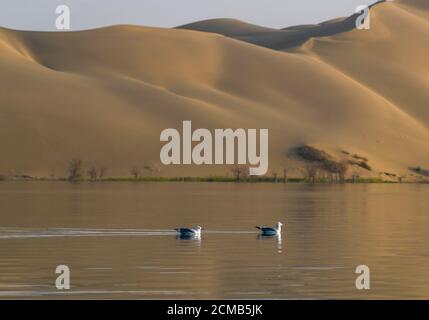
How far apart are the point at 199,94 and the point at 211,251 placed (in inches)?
3969

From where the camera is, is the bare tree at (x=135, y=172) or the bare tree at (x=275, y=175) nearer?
the bare tree at (x=275, y=175)

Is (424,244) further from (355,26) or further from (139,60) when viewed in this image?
(355,26)

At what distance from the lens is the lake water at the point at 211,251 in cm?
2281

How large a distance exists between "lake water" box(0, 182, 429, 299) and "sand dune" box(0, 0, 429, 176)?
214ft

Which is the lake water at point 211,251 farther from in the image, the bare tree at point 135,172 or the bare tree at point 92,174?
the bare tree at point 135,172

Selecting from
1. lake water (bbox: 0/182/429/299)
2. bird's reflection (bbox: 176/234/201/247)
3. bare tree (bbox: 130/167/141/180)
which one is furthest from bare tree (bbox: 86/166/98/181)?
bird's reflection (bbox: 176/234/201/247)

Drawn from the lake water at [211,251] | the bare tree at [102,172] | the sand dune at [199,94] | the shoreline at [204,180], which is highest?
the sand dune at [199,94]

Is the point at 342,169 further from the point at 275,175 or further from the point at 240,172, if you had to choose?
the point at 240,172

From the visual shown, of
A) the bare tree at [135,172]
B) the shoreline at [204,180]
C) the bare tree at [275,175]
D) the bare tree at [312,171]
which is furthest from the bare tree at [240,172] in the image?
the bare tree at [135,172]

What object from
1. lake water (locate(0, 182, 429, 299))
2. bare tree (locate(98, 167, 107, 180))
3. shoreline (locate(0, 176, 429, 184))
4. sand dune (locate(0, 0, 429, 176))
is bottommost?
lake water (locate(0, 182, 429, 299))

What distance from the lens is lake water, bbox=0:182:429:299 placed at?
22.8 m

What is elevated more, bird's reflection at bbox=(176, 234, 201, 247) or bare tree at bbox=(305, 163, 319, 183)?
bare tree at bbox=(305, 163, 319, 183)

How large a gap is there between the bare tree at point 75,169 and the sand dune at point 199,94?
1.06 m

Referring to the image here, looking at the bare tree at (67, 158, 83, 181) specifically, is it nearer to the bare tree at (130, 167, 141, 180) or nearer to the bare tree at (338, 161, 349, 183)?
the bare tree at (130, 167, 141, 180)
